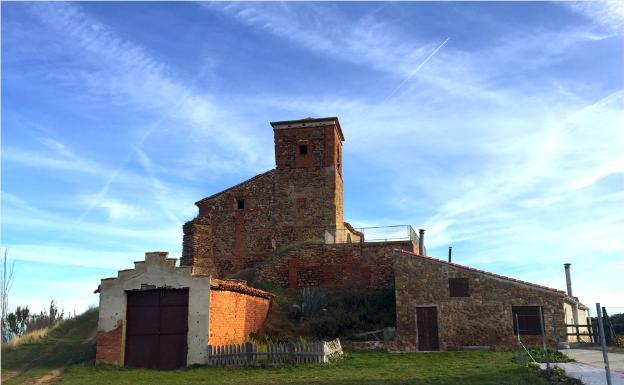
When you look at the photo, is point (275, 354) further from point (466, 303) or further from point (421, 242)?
point (421, 242)

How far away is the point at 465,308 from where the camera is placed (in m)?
23.8

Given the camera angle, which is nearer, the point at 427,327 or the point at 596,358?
the point at 596,358

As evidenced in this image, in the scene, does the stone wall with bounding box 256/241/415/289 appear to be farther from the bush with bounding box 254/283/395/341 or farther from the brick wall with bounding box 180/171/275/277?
the brick wall with bounding box 180/171/275/277

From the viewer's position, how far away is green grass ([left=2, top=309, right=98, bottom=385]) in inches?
760

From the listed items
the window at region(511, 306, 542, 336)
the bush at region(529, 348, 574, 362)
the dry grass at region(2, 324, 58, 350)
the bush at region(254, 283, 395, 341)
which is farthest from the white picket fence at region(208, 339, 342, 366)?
the dry grass at region(2, 324, 58, 350)

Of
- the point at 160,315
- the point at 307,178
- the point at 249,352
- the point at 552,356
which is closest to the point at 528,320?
the point at 552,356

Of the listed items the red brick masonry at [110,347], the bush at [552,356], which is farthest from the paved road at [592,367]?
the red brick masonry at [110,347]

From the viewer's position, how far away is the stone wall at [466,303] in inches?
912

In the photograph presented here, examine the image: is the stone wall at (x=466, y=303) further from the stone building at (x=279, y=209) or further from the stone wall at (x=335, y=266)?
the stone building at (x=279, y=209)

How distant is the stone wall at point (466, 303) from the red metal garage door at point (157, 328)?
925cm

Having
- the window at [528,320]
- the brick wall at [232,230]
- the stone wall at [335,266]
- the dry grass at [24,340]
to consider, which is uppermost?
the brick wall at [232,230]

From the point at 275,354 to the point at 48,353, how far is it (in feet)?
34.6

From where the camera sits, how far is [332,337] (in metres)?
23.9

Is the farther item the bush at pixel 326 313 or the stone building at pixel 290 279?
the bush at pixel 326 313
